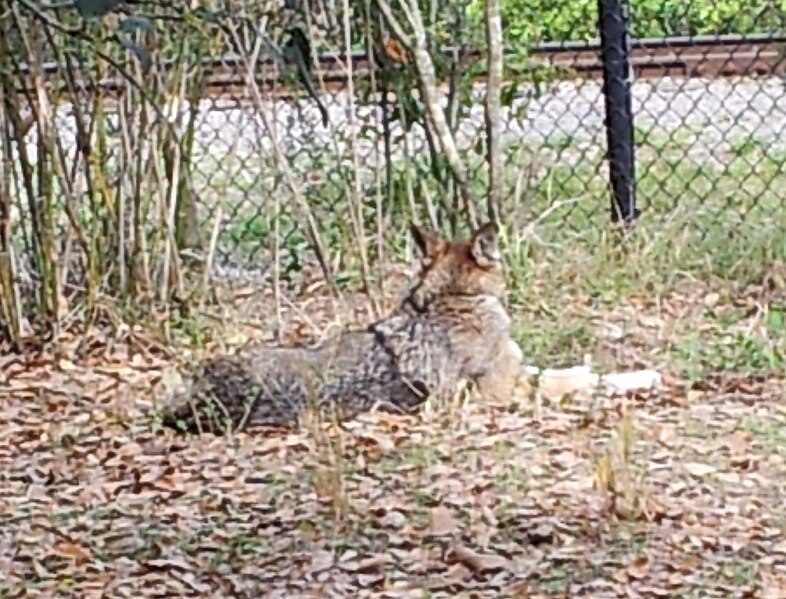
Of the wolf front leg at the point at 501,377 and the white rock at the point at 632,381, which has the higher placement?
the wolf front leg at the point at 501,377

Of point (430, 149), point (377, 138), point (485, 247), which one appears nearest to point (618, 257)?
point (430, 149)

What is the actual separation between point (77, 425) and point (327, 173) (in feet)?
5.76

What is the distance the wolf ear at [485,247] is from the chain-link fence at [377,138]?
1.58ft

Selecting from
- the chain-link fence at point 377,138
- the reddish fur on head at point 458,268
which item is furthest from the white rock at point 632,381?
the chain-link fence at point 377,138

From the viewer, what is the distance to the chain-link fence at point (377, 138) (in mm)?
5309

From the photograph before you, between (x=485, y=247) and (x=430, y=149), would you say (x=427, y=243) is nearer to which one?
(x=485, y=247)

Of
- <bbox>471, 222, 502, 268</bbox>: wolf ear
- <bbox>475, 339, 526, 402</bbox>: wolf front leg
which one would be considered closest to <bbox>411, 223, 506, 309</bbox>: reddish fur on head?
<bbox>471, 222, 502, 268</bbox>: wolf ear

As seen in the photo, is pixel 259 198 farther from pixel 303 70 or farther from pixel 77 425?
pixel 303 70

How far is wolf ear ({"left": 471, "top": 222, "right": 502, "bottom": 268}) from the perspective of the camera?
16.1 feet

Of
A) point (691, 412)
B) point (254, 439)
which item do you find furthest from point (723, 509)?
point (254, 439)

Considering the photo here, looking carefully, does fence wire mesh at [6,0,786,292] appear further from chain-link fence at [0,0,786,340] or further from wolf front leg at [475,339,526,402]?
wolf front leg at [475,339,526,402]

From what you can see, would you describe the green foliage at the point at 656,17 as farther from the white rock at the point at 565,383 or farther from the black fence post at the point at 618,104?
the white rock at the point at 565,383

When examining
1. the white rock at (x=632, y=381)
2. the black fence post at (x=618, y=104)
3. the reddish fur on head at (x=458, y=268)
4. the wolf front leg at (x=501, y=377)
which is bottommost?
the white rock at (x=632, y=381)

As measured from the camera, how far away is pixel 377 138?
6012 mm
